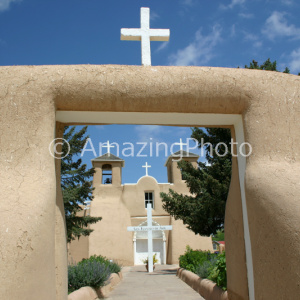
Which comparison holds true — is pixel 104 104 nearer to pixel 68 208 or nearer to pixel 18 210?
pixel 18 210

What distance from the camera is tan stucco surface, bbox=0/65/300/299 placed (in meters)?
3.83

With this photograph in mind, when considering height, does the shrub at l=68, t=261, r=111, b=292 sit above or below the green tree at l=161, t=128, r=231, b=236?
below

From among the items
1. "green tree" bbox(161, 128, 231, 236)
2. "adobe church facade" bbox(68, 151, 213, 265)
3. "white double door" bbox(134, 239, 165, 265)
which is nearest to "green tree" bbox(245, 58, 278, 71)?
"green tree" bbox(161, 128, 231, 236)

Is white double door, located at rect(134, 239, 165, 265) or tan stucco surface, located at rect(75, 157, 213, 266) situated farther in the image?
white double door, located at rect(134, 239, 165, 265)

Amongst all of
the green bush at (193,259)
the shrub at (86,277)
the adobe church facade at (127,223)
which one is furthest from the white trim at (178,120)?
the adobe church facade at (127,223)

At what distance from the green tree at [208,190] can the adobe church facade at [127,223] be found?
7.31 m

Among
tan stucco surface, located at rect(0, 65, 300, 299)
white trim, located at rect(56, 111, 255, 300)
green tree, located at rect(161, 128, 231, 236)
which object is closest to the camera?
tan stucco surface, located at rect(0, 65, 300, 299)

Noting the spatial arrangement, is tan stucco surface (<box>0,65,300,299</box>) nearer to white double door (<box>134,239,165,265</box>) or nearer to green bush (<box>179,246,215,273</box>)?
green bush (<box>179,246,215,273</box>)

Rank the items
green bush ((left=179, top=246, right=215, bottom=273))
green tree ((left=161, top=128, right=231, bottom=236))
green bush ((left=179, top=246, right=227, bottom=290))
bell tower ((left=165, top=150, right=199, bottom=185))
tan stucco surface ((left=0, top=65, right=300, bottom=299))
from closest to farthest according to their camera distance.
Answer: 1. tan stucco surface ((left=0, top=65, right=300, bottom=299))
2. green bush ((left=179, top=246, right=227, bottom=290))
3. green tree ((left=161, top=128, right=231, bottom=236))
4. green bush ((left=179, top=246, right=215, bottom=273))
5. bell tower ((left=165, top=150, right=199, bottom=185))

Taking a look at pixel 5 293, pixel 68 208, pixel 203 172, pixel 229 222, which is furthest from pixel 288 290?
pixel 68 208

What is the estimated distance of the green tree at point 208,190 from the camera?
12.3 metres

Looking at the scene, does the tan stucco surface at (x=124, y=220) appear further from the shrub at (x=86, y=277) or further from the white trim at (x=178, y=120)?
the white trim at (x=178, y=120)

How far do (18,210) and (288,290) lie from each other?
3066 millimetres

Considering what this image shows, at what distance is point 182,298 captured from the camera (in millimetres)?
8617
